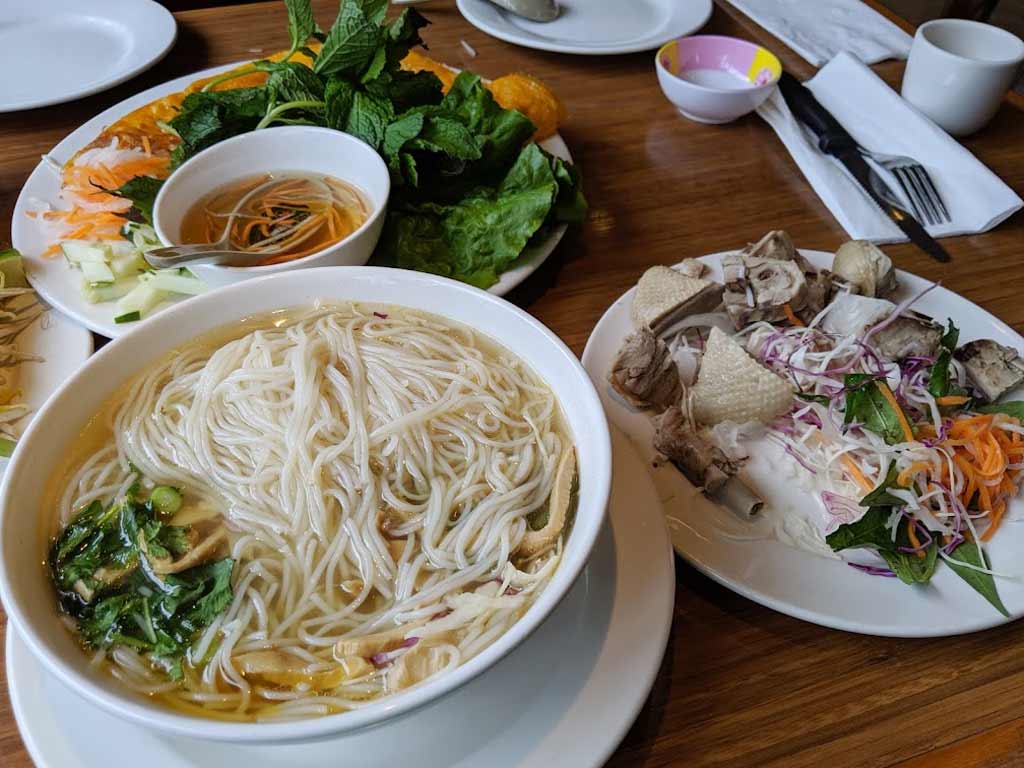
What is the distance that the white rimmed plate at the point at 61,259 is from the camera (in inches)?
55.4

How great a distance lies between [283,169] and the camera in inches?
67.1

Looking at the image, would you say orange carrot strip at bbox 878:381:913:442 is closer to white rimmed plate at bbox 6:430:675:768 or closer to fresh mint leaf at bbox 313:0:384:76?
white rimmed plate at bbox 6:430:675:768

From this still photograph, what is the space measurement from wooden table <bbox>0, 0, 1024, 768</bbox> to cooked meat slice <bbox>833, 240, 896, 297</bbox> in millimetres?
248

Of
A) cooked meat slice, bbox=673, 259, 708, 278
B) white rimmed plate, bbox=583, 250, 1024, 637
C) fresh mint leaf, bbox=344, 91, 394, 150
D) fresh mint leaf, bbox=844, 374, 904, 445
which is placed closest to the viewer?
white rimmed plate, bbox=583, 250, 1024, 637

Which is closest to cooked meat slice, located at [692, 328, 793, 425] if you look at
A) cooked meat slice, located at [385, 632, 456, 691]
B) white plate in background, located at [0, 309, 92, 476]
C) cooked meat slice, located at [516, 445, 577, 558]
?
cooked meat slice, located at [516, 445, 577, 558]

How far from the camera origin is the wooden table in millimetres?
968

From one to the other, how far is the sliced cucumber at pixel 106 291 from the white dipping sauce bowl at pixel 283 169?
0.12 meters

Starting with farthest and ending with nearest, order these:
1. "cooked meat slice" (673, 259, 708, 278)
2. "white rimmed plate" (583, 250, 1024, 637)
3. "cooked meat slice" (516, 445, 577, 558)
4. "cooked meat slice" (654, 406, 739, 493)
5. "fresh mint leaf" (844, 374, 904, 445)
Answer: "cooked meat slice" (673, 259, 708, 278)
"fresh mint leaf" (844, 374, 904, 445)
"cooked meat slice" (654, 406, 739, 493)
"white rimmed plate" (583, 250, 1024, 637)
"cooked meat slice" (516, 445, 577, 558)

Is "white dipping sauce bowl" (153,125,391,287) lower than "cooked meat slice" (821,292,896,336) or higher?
higher

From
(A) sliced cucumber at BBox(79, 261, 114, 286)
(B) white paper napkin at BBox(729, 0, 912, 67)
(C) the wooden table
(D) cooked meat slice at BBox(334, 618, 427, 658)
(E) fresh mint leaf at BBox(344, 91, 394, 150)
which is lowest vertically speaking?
(C) the wooden table

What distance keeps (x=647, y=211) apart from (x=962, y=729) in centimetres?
124

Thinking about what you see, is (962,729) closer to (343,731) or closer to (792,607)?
(792,607)

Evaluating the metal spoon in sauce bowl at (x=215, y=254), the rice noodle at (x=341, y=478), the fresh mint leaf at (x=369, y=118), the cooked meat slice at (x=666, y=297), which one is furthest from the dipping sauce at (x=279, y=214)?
the cooked meat slice at (x=666, y=297)

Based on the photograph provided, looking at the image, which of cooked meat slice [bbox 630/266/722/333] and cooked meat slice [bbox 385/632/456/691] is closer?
cooked meat slice [bbox 385/632/456/691]
